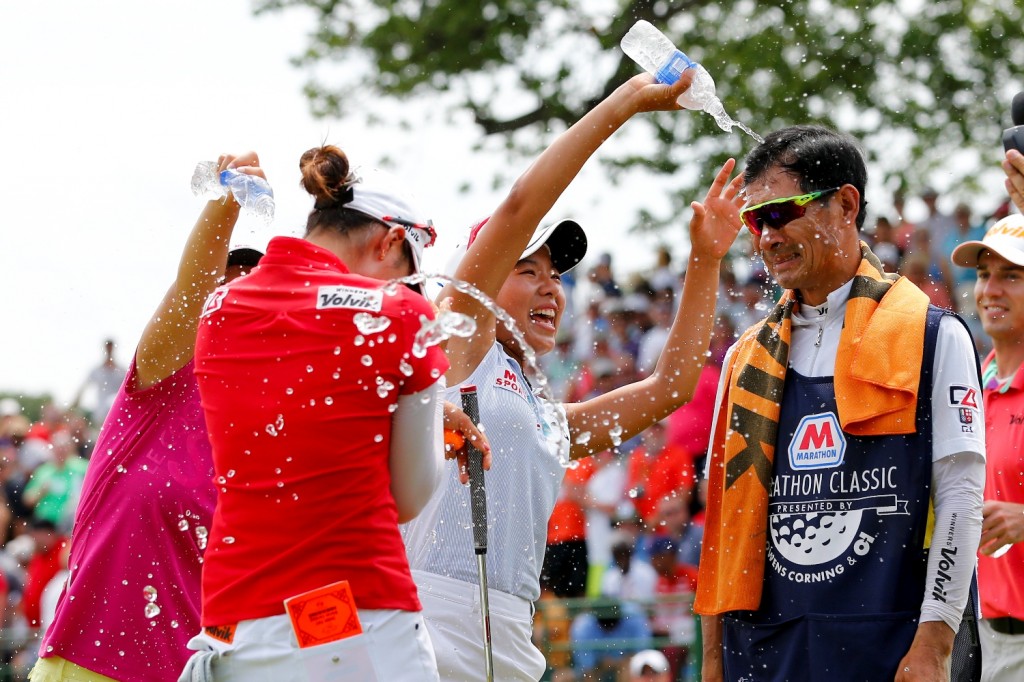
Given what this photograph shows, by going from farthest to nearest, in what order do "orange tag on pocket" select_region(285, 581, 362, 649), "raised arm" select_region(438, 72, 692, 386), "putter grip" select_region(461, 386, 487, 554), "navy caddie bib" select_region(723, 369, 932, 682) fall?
1. "navy caddie bib" select_region(723, 369, 932, 682)
2. "raised arm" select_region(438, 72, 692, 386)
3. "putter grip" select_region(461, 386, 487, 554)
4. "orange tag on pocket" select_region(285, 581, 362, 649)

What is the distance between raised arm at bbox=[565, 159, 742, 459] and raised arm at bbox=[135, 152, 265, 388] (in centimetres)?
130

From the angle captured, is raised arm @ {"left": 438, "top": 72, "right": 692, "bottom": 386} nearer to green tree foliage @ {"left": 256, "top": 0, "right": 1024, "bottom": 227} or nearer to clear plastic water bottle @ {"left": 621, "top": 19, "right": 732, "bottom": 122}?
clear plastic water bottle @ {"left": 621, "top": 19, "right": 732, "bottom": 122}

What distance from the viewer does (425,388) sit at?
9.87 ft

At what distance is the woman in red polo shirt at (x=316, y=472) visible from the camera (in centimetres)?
287

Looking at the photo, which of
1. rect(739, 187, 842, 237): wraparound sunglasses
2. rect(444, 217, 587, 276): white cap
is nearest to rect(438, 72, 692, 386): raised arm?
rect(444, 217, 587, 276): white cap

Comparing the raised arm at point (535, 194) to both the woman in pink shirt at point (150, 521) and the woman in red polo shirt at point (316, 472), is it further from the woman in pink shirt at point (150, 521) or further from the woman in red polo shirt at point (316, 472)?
the woman in pink shirt at point (150, 521)

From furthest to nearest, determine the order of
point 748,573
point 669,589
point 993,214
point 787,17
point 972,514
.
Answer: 1. point 787,17
2. point 993,214
3. point 669,589
4. point 748,573
5. point 972,514

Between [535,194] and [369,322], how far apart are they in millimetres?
940

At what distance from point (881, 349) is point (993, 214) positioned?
23.2ft

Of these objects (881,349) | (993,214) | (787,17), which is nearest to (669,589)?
(993,214)

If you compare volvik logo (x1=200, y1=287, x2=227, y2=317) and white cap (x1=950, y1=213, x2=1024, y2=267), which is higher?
white cap (x1=950, y1=213, x2=1024, y2=267)

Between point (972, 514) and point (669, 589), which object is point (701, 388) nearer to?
point (669, 589)

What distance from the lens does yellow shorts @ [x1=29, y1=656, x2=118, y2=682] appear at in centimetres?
388

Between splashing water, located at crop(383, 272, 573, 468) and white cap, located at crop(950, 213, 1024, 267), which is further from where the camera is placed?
white cap, located at crop(950, 213, 1024, 267)
